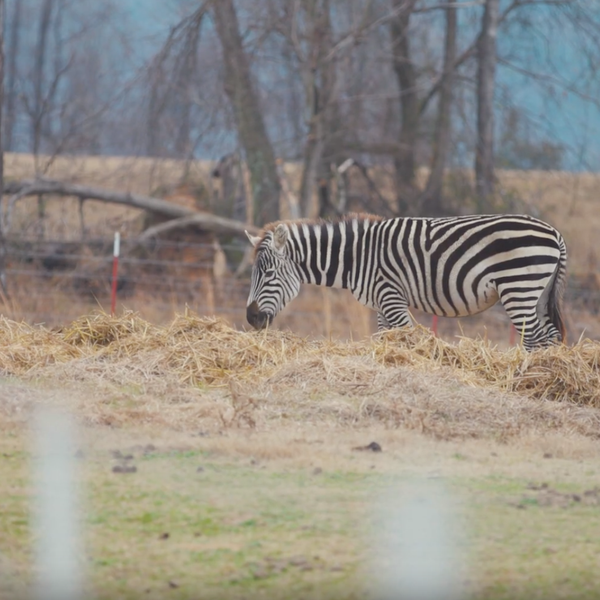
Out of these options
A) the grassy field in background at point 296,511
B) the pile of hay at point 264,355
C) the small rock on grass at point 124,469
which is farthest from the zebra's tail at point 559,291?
the small rock on grass at point 124,469

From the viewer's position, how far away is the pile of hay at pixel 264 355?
Answer: 659cm

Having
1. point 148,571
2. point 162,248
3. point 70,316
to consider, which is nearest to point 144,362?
point 148,571

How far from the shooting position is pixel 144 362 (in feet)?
22.5

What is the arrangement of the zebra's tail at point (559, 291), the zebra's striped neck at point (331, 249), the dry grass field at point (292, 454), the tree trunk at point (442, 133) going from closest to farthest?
the dry grass field at point (292, 454), the zebra's tail at point (559, 291), the zebra's striped neck at point (331, 249), the tree trunk at point (442, 133)

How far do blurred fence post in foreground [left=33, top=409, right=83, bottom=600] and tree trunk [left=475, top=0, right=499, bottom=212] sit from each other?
13.4 meters

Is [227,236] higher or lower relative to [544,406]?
higher

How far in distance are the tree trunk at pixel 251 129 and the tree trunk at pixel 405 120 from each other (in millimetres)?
2798

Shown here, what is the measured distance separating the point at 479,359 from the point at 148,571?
4.23 meters

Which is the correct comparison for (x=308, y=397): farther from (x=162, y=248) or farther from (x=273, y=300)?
(x=162, y=248)

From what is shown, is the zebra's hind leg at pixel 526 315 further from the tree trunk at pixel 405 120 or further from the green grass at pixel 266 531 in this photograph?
the tree trunk at pixel 405 120

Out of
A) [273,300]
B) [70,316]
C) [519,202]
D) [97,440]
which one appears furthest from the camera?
[519,202]

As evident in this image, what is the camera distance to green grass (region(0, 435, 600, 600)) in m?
3.37

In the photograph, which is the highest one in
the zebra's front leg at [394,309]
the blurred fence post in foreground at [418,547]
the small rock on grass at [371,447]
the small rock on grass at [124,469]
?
the zebra's front leg at [394,309]

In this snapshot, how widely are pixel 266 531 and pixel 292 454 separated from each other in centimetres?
106
